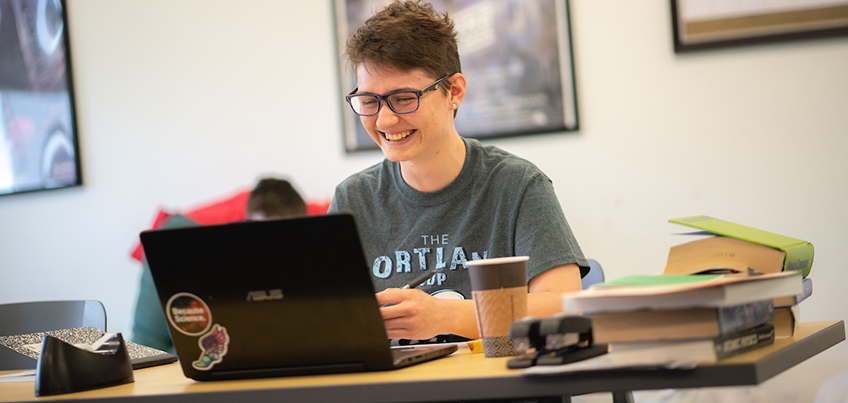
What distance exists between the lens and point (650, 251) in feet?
7.14

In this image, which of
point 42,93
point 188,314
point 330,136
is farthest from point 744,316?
point 42,93

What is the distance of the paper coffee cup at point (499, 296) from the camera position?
2.59 ft

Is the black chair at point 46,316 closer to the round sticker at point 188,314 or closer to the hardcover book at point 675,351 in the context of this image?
the round sticker at point 188,314

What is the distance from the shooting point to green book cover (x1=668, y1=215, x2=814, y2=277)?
86 cm

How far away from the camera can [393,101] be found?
1269 millimetres

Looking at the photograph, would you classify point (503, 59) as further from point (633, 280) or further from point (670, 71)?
point (633, 280)

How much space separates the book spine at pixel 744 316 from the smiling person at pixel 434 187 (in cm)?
42

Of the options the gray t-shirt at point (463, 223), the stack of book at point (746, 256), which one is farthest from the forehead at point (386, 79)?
the stack of book at point (746, 256)

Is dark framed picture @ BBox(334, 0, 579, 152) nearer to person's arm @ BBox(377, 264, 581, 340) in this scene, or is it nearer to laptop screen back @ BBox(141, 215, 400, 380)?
person's arm @ BBox(377, 264, 581, 340)

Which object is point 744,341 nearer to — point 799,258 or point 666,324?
point 666,324

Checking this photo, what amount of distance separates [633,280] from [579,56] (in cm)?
162

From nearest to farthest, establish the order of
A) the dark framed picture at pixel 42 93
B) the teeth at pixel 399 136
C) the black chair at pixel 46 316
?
the teeth at pixel 399 136 → the black chair at pixel 46 316 → the dark framed picture at pixel 42 93

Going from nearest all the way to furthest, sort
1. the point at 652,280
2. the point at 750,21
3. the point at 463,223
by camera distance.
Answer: the point at 652,280, the point at 463,223, the point at 750,21

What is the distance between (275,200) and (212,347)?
4.69ft
